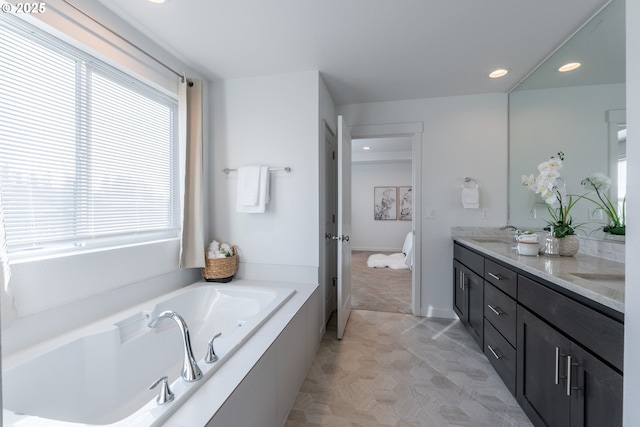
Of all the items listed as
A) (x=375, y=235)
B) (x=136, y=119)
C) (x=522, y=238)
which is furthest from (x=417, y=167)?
(x=375, y=235)

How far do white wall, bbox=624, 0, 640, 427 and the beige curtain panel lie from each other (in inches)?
90.7

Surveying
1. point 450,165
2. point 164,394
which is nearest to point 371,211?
point 450,165

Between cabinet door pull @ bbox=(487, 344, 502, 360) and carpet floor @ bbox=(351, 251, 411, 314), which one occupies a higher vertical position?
cabinet door pull @ bbox=(487, 344, 502, 360)

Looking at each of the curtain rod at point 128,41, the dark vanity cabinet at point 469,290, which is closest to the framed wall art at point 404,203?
the dark vanity cabinet at point 469,290

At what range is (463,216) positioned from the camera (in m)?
2.87

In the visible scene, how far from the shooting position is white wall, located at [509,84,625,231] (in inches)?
70.9

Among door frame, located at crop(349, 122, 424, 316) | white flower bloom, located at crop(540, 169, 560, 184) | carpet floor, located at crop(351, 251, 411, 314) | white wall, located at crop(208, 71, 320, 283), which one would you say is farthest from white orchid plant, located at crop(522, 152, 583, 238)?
carpet floor, located at crop(351, 251, 411, 314)

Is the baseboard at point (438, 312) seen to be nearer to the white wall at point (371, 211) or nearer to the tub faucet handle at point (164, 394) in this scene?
the tub faucet handle at point (164, 394)

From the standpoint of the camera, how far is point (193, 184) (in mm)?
Answer: 2197

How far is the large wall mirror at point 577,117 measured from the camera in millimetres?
1655

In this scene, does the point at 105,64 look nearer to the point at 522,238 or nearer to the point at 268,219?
the point at 268,219

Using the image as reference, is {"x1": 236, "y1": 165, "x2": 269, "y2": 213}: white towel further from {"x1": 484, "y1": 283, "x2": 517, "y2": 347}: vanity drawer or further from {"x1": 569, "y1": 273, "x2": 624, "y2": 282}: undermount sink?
{"x1": 569, "y1": 273, "x2": 624, "y2": 282}: undermount sink

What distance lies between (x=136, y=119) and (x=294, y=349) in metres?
1.80

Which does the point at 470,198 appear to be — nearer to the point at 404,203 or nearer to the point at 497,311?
the point at 497,311
